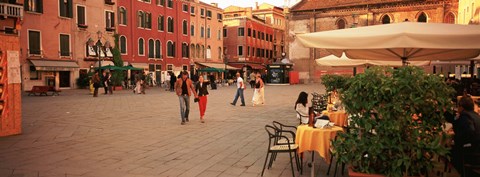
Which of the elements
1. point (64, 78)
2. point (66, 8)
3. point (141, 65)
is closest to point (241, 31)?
point (141, 65)

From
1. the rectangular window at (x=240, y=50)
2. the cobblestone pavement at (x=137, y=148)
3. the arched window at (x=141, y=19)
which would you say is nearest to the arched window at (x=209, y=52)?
the rectangular window at (x=240, y=50)

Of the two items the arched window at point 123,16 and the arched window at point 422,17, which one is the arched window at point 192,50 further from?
the arched window at point 422,17

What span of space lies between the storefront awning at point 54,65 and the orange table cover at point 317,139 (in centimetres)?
2771

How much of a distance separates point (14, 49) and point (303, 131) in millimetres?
7439

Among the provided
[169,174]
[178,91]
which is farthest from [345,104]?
[178,91]

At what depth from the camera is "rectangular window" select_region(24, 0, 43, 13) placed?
27.6m

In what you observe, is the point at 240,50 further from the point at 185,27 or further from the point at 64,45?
the point at 64,45

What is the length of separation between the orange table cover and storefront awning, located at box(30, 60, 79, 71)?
2771 centimetres

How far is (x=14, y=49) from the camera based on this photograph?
8.64 meters

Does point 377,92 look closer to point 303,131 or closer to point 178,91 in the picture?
point 303,131

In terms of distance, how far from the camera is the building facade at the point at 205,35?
152 ft

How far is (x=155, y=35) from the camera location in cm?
4006

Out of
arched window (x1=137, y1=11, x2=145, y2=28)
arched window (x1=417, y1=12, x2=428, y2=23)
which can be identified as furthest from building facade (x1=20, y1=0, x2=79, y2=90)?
arched window (x1=417, y1=12, x2=428, y2=23)

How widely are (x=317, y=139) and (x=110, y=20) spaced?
110ft
